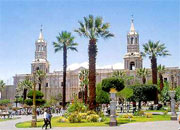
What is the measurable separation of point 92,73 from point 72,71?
216 ft

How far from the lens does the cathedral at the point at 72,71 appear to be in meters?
80.2

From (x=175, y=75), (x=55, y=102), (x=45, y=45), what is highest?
(x=45, y=45)

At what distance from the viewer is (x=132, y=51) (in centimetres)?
8169

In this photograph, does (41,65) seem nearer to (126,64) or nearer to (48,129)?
(126,64)

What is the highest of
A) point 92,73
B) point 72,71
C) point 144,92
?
point 72,71

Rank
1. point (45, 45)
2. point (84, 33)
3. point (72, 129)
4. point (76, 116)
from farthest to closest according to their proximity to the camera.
→ point (45, 45)
point (84, 33)
point (76, 116)
point (72, 129)

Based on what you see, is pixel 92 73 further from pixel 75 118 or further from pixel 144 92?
pixel 144 92

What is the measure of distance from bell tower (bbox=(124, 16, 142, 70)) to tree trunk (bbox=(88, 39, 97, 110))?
54.6 m

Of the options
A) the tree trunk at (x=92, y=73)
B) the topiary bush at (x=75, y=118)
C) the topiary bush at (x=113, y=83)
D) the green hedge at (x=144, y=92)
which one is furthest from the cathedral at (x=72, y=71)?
the topiary bush at (x=75, y=118)

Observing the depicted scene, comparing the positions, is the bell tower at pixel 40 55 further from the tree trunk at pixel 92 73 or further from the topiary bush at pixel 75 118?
the topiary bush at pixel 75 118

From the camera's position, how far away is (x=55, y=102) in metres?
80.6

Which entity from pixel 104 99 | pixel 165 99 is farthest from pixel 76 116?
pixel 165 99

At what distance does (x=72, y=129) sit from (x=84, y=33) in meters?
13.0

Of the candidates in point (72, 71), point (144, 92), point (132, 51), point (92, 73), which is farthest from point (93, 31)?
point (72, 71)
